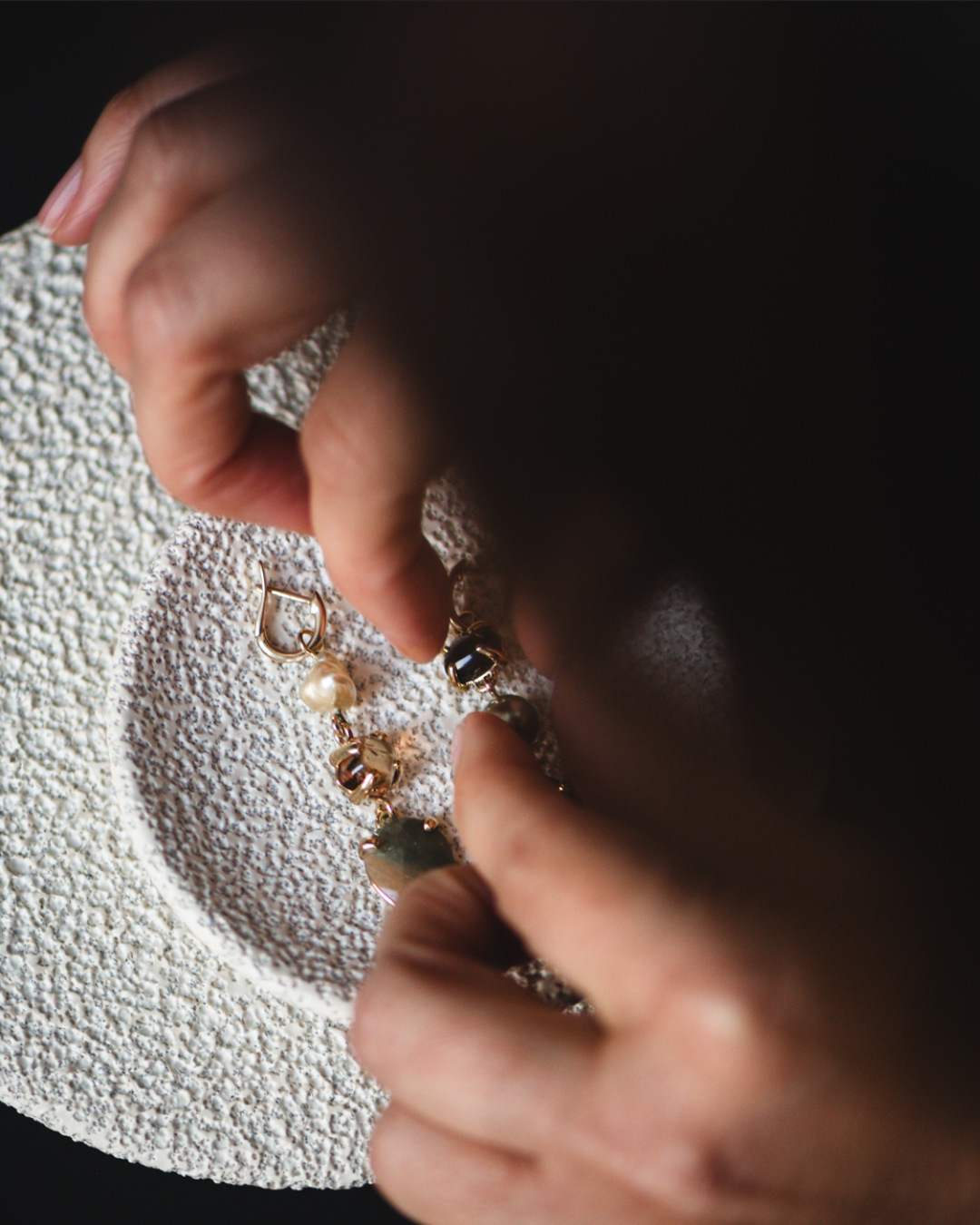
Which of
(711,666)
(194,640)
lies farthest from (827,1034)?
(194,640)

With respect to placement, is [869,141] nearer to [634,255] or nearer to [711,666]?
[634,255]

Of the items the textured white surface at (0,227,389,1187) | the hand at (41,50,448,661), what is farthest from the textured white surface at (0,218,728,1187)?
the hand at (41,50,448,661)

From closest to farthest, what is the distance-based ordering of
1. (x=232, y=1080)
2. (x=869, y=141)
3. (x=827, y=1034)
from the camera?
(x=827, y=1034)
(x=869, y=141)
(x=232, y=1080)

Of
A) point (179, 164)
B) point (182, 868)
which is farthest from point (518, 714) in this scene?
point (179, 164)

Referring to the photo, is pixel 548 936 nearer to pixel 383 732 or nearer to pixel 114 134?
pixel 383 732

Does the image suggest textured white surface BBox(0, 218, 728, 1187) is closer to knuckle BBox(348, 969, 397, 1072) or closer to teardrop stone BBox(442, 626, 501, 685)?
teardrop stone BBox(442, 626, 501, 685)

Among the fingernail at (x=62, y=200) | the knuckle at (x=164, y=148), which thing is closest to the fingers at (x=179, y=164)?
the knuckle at (x=164, y=148)

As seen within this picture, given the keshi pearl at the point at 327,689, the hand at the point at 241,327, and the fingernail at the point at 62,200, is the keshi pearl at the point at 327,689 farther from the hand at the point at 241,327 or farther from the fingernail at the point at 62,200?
the fingernail at the point at 62,200
